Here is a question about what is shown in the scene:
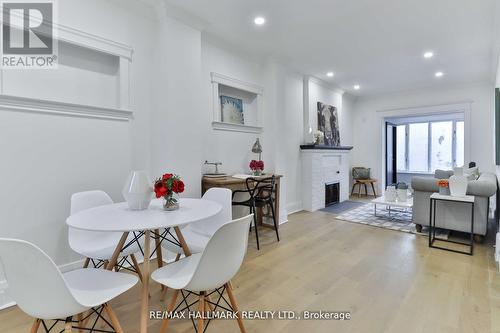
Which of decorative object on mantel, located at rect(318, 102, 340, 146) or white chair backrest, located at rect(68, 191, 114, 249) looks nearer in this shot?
white chair backrest, located at rect(68, 191, 114, 249)

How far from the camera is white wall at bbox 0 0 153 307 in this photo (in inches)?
80.8

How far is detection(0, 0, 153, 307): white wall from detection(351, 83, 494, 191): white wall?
5.97 m

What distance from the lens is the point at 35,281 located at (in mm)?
1039

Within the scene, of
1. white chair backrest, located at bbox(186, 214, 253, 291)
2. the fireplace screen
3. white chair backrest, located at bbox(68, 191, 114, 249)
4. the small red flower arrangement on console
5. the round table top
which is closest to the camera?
white chair backrest, located at bbox(186, 214, 253, 291)

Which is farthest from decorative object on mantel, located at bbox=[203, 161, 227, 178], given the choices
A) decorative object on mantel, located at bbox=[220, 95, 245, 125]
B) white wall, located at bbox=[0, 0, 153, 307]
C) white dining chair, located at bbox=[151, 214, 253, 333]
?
white dining chair, located at bbox=[151, 214, 253, 333]

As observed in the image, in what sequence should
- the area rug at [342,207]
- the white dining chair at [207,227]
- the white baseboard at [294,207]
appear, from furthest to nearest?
the area rug at [342,207]
the white baseboard at [294,207]
the white dining chair at [207,227]

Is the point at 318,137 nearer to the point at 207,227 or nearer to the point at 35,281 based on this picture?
the point at 207,227

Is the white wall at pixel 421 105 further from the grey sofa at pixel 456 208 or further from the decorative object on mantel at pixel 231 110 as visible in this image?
the decorative object on mantel at pixel 231 110

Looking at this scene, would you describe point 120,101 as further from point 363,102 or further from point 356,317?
point 363,102

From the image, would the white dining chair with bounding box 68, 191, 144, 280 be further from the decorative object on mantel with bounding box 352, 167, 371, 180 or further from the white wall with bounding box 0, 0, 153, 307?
the decorative object on mantel with bounding box 352, 167, 371, 180

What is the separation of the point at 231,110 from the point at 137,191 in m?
2.48

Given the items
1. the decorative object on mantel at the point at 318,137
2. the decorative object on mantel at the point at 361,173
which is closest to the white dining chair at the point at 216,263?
the decorative object on mantel at the point at 318,137

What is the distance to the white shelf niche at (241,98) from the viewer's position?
365cm

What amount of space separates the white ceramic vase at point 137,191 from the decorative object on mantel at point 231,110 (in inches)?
87.4
